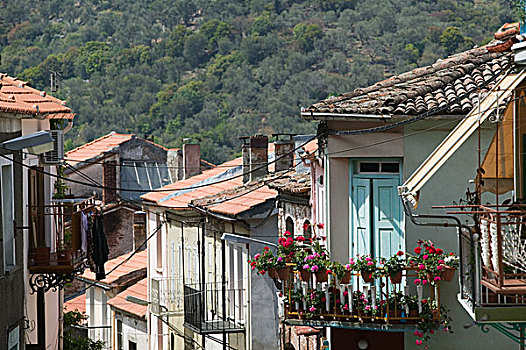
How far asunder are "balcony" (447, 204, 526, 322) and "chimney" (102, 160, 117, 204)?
1193 inches

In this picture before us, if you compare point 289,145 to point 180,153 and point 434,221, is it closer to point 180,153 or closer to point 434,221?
Answer: point 434,221

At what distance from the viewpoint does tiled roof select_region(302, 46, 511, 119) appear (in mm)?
14602

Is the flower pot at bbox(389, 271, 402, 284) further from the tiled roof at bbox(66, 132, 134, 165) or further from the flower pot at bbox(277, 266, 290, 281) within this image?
the tiled roof at bbox(66, 132, 134, 165)

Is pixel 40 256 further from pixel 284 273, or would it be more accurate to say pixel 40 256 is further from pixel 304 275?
pixel 304 275

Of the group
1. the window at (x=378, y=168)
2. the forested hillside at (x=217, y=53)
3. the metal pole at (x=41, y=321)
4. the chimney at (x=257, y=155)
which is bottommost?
the metal pole at (x=41, y=321)

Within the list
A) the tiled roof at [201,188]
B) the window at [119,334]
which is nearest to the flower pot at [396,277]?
the tiled roof at [201,188]

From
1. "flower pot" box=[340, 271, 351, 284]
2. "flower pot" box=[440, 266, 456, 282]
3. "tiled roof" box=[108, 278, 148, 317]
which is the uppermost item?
"flower pot" box=[440, 266, 456, 282]

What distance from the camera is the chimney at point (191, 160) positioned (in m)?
38.2

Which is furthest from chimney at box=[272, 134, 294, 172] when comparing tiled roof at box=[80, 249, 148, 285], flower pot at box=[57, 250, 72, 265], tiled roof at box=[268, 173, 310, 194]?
flower pot at box=[57, 250, 72, 265]

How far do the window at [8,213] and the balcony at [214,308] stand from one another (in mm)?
8197

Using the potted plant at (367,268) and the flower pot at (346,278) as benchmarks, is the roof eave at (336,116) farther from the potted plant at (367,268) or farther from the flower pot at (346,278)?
the flower pot at (346,278)

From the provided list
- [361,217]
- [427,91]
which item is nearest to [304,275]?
[361,217]

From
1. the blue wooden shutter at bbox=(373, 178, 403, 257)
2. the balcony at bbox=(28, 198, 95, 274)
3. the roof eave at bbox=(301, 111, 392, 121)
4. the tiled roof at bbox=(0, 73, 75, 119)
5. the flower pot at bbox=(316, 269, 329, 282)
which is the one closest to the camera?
the flower pot at bbox=(316, 269, 329, 282)

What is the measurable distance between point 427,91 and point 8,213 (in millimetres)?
7143
